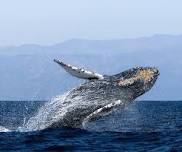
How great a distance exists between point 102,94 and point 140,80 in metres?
1.34

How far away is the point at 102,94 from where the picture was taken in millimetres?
22062

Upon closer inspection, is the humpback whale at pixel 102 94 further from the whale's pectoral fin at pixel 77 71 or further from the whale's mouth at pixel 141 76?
the whale's pectoral fin at pixel 77 71

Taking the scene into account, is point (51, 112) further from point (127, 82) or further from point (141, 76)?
point (141, 76)

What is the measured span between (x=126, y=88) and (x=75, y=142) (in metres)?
2.79

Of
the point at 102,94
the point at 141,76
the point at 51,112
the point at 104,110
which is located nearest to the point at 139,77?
the point at 141,76

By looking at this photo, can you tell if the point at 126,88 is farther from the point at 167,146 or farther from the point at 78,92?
the point at 167,146

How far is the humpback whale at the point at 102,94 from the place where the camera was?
71.4ft

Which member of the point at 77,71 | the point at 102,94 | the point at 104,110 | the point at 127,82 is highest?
the point at 77,71

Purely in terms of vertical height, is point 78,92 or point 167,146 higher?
point 78,92

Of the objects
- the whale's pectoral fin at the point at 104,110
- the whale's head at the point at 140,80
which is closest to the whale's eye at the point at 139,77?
the whale's head at the point at 140,80

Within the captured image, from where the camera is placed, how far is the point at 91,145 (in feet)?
65.3

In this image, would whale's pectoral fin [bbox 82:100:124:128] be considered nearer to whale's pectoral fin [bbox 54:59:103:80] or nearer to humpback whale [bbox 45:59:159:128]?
humpback whale [bbox 45:59:159:128]

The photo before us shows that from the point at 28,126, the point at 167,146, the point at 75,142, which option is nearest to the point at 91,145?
the point at 75,142

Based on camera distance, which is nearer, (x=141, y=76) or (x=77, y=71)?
(x=77, y=71)
